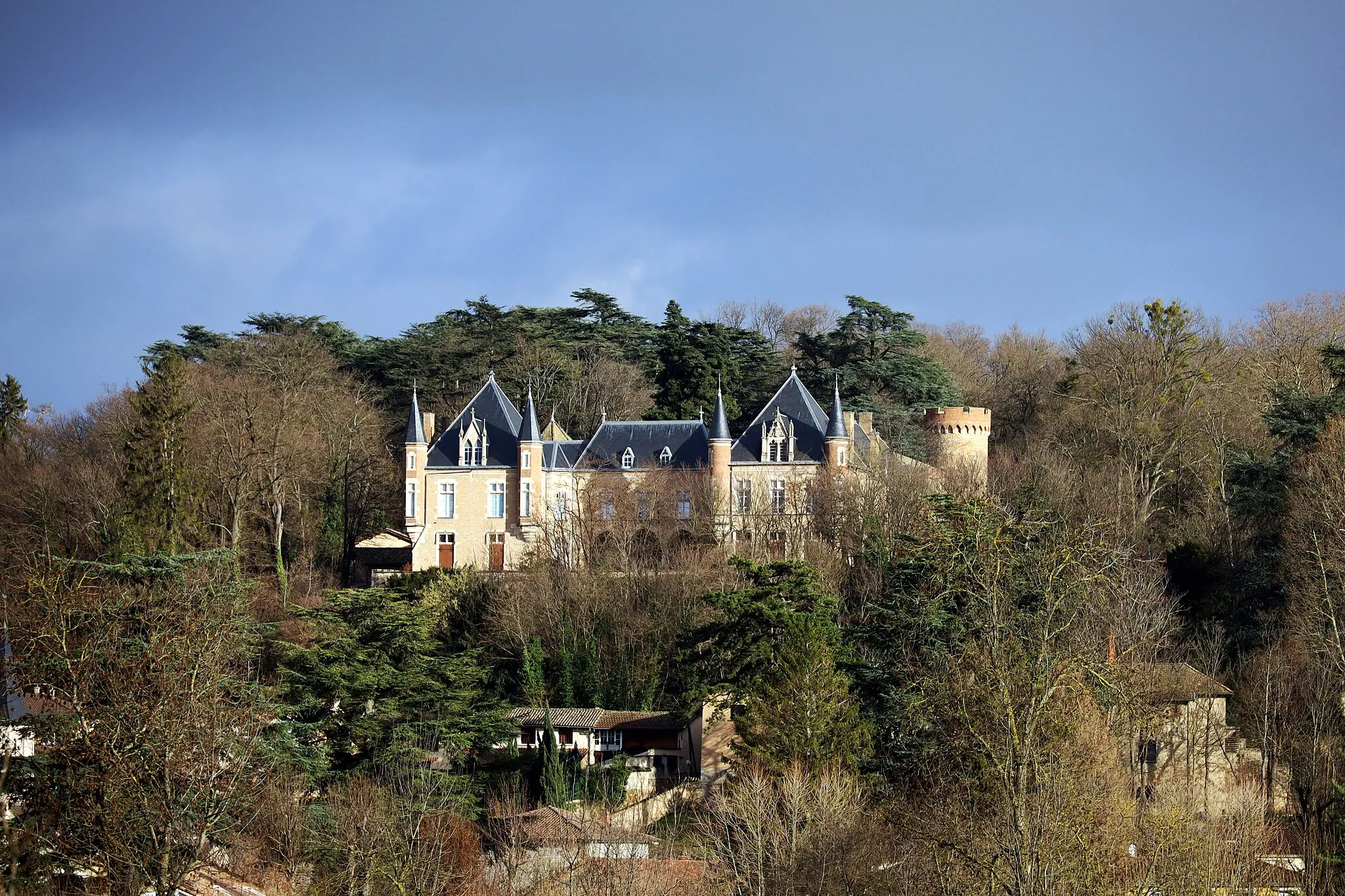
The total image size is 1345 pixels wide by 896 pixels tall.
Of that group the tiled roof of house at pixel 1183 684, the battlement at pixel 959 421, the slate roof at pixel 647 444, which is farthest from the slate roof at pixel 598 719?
the battlement at pixel 959 421

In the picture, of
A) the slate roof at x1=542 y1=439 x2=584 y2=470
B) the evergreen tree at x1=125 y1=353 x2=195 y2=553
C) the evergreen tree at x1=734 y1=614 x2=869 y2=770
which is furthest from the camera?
the slate roof at x1=542 y1=439 x2=584 y2=470

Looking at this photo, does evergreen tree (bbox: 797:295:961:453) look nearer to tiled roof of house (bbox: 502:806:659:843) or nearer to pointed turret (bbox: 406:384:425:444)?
pointed turret (bbox: 406:384:425:444)

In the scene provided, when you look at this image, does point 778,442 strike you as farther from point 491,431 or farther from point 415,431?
point 415,431

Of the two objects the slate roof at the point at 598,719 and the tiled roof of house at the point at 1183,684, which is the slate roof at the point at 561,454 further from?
the tiled roof of house at the point at 1183,684

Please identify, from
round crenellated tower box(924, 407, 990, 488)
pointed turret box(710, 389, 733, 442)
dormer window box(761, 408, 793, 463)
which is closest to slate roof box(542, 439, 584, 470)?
pointed turret box(710, 389, 733, 442)

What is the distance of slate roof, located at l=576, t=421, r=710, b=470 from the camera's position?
53.7 m

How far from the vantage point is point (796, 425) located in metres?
52.8

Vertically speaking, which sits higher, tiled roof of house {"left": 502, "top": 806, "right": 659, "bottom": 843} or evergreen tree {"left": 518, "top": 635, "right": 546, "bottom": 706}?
evergreen tree {"left": 518, "top": 635, "right": 546, "bottom": 706}

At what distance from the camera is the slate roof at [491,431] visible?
54.8 metres

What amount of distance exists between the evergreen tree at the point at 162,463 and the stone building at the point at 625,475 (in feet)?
30.9

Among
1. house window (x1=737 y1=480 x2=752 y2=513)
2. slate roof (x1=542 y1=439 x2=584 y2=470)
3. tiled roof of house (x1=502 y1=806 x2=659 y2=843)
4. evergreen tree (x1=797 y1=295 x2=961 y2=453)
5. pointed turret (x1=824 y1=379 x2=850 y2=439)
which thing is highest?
evergreen tree (x1=797 y1=295 x2=961 y2=453)

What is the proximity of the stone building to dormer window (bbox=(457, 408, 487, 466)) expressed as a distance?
5 centimetres

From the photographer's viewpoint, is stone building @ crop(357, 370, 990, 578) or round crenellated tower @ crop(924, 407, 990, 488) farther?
round crenellated tower @ crop(924, 407, 990, 488)

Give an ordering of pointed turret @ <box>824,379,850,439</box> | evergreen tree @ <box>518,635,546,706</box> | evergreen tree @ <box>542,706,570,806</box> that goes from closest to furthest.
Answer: evergreen tree @ <box>542,706,570,806</box> < evergreen tree @ <box>518,635,546,706</box> < pointed turret @ <box>824,379,850,439</box>
